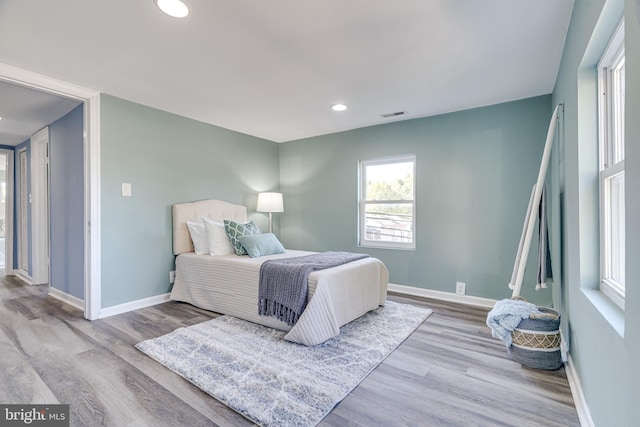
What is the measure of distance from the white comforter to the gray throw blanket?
71 mm

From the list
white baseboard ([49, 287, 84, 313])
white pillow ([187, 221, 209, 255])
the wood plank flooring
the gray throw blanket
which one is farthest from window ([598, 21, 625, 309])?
white baseboard ([49, 287, 84, 313])

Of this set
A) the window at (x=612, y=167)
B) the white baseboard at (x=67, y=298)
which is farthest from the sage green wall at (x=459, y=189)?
the white baseboard at (x=67, y=298)

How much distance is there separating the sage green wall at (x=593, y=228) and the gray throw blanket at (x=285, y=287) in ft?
5.66

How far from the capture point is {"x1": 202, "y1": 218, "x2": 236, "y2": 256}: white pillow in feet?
11.3

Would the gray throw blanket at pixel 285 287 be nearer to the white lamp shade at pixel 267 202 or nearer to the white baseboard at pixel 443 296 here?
the white baseboard at pixel 443 296

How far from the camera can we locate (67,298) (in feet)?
11.6

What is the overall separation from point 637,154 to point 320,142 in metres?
4.04

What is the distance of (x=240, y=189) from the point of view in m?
4.49

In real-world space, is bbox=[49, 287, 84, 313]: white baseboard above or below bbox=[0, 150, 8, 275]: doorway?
below

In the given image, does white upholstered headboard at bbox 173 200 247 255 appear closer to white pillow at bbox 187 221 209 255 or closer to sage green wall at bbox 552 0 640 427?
white pillow at bbox 187 221 209 255

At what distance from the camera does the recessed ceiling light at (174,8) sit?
170 centimetres

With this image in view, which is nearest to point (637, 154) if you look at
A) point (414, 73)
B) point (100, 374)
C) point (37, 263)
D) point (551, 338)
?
point (551, 338)

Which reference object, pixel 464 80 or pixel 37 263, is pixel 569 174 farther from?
pixel 37 263

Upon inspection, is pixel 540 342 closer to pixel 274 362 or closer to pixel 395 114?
pixel 274 362
